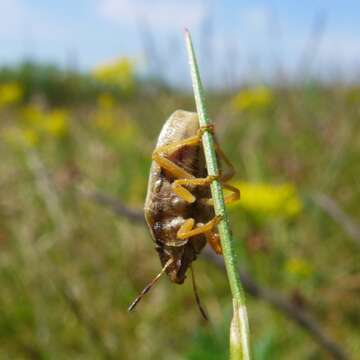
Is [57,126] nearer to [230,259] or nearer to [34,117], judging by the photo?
[34,117]

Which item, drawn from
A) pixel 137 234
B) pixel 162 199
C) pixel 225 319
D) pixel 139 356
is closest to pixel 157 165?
pixel 162 199

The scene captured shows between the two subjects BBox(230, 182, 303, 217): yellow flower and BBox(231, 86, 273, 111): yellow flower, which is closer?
BBox(230, 182, 303, 217): yellow flower

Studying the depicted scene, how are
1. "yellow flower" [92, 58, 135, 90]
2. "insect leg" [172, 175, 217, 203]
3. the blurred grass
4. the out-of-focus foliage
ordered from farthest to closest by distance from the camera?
the out-of-focus foliage
"yellow flower" [92, 58, 135, 90]
the blurred grass
"insect leg" [172, 175, 217, 203]

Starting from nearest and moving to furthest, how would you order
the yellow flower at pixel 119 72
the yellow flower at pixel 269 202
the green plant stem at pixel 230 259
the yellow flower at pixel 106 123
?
the green plant stem at pixel 230 259
the yellow flower at pixel 269 202
the yellow flower at pixel 119 72
the yellow flower at pixel 106 123

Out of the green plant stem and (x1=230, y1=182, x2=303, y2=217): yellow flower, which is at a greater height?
the green plant stem

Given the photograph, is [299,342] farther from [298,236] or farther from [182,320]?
[298,236]

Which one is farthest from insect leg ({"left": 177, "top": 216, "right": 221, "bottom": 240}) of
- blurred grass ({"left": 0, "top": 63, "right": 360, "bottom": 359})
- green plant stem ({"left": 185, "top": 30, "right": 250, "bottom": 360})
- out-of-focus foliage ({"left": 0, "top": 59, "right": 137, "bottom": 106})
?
out-of-focus foliage ({"left": 0, "top": 59, "right": 137, "bottom": 106})

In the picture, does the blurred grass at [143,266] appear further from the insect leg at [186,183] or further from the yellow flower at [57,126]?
the insect leg at [186,183]

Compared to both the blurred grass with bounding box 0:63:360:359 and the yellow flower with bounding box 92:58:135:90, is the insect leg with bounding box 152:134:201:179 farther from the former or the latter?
the yellow flower with bounding box 92:58:135:90

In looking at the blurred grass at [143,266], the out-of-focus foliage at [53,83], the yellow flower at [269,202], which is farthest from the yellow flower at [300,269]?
the out-of-focus foliage at [53,83]

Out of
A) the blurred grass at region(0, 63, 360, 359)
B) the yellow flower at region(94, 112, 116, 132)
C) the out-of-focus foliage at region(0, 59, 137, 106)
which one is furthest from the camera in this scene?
the out-of-focus foliage at region(0, 59, 137, 106)
